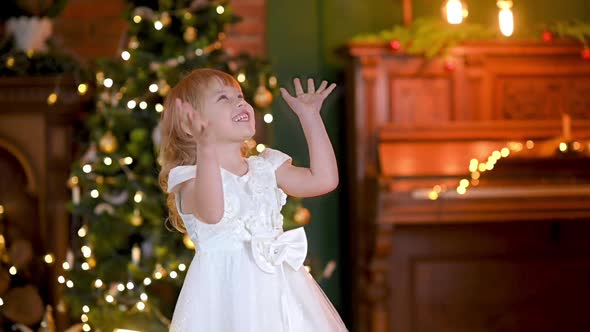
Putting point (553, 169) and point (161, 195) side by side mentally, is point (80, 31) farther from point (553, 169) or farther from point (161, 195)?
point (553, 169)

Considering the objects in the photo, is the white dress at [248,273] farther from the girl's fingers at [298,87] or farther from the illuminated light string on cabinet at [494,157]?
the illuminated light string on cabinet at [494,157]

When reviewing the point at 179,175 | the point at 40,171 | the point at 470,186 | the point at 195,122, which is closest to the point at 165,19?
the point at 40,171

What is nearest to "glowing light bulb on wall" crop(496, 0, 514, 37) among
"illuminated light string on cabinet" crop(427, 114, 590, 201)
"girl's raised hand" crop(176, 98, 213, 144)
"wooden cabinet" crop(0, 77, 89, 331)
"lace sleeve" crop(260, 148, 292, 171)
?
"illuminated light string on cabinet" crop(427, 114, 590, 201)

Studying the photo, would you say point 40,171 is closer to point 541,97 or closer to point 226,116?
point 541,97

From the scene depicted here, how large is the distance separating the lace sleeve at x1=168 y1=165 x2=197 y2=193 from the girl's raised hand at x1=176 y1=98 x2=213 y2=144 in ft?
0.49

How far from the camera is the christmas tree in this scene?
175 inches

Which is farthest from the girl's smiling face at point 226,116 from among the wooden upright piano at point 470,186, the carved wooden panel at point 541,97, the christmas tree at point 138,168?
the carved wooden panel at point 541,97

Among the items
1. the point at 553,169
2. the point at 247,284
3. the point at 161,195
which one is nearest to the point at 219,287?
the point at 247,284

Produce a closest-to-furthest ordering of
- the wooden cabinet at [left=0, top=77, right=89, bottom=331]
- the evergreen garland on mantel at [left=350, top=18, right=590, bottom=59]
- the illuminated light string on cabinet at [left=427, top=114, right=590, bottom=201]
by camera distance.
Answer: the illuminated light string on cabinet at [left=427, top=114, right=590, bottom=201], the wooden cabinet at [left=0, top=77, right=89, bottom=331], the evergreen garland on mantel at [left=350, top=18, right=590, bottom=59]

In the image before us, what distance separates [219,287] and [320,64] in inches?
130

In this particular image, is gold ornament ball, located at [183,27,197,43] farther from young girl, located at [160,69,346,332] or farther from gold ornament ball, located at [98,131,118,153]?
young girl, located at [160,69,346,332]

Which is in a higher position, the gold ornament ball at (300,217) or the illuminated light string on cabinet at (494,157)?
the illuminated light string on cabinet at (494,157)

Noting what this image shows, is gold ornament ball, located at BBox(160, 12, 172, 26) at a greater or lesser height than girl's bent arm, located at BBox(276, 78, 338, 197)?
greater

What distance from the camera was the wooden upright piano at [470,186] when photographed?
4773 millimetres
